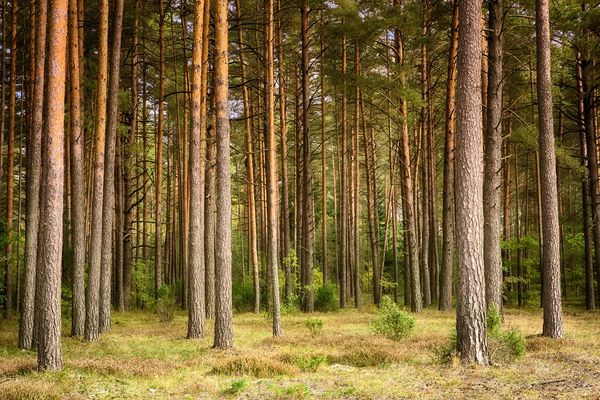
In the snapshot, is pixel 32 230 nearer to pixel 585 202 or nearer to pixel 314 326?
pixel 314 326

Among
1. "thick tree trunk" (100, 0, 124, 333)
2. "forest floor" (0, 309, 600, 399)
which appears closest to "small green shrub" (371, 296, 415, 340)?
"forest floor" (0, 309, 600, 399)

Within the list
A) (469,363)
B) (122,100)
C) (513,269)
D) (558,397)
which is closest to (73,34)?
(122,100)

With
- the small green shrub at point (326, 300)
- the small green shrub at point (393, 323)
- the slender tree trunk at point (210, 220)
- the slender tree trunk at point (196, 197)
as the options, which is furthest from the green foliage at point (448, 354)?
the small green shrub at point (326, 300)

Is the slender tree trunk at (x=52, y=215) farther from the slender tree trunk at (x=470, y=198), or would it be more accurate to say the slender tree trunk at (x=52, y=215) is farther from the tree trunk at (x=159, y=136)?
the tree trunk at (x=159, y=136)

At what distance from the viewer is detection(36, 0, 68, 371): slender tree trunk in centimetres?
872

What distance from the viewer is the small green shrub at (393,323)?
39.7 feet

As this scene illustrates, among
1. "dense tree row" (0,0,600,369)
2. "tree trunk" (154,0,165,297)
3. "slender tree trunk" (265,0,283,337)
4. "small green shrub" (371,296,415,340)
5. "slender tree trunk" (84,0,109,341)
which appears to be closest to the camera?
"dense tree row" (0,0,600,369)

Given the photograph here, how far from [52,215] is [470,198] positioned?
732 centimetres

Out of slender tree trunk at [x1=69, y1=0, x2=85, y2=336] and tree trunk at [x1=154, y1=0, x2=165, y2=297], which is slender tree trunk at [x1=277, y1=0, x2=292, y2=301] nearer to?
tree trunk at [x1=154, y1=0, x2=165, y2=297]

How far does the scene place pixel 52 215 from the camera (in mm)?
8852

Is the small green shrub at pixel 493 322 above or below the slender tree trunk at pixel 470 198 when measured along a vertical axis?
below

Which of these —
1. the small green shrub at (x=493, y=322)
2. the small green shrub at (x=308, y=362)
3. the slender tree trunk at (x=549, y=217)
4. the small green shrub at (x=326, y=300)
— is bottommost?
the small green shrub at (x=326, y=300)

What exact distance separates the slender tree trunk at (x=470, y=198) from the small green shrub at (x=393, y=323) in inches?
127

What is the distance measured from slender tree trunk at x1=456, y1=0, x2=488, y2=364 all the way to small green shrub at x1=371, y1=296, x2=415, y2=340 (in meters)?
3.21
